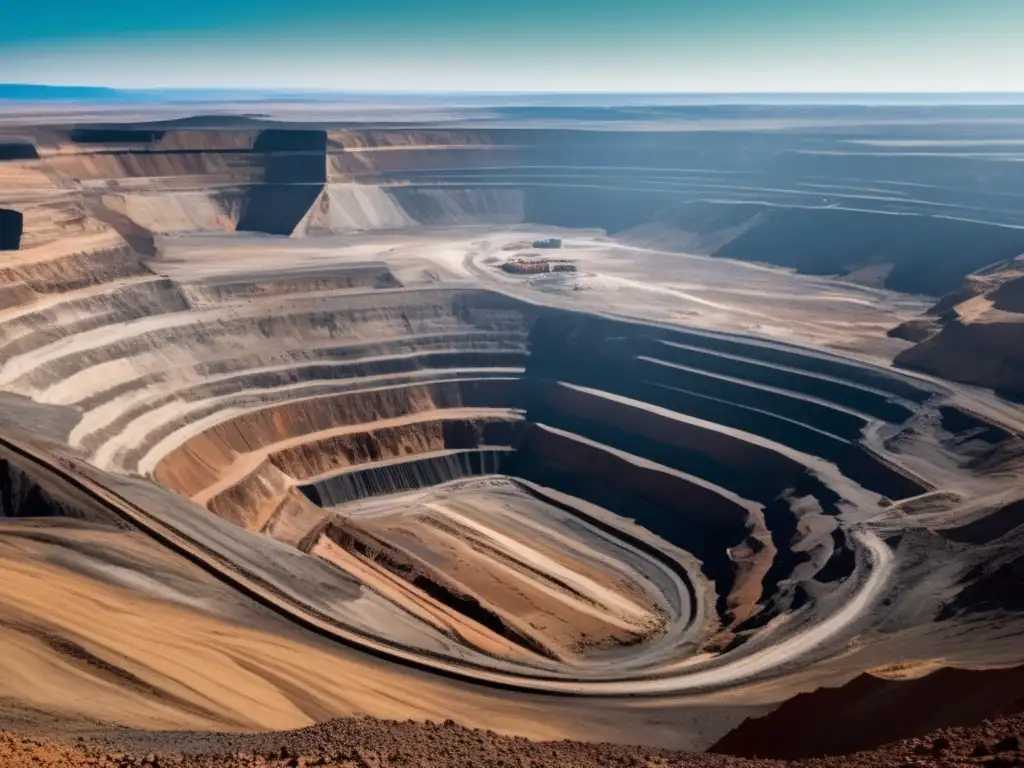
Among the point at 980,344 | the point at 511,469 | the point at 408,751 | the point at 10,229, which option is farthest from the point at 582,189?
the point at 408,751

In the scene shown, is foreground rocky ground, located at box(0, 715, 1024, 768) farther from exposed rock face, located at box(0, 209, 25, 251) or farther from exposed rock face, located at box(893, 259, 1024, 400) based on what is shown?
exposed rock face, located at box(0, 209, 25, 251)

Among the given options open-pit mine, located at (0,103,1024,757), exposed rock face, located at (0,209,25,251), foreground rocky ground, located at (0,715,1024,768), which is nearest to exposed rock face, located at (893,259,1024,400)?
open-pit mine, located at (0,103,1024,757)

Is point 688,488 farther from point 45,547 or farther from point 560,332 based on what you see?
point 45,547

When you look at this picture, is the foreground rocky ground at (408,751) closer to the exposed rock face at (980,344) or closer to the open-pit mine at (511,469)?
the open-pit mine at (511,469)

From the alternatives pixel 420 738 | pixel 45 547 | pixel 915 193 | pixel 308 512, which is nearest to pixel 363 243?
pixel 308 512

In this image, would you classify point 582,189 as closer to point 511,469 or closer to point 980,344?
point 511,469

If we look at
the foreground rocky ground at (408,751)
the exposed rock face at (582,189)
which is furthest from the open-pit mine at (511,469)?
the foreground rocky ground at (408,751)
